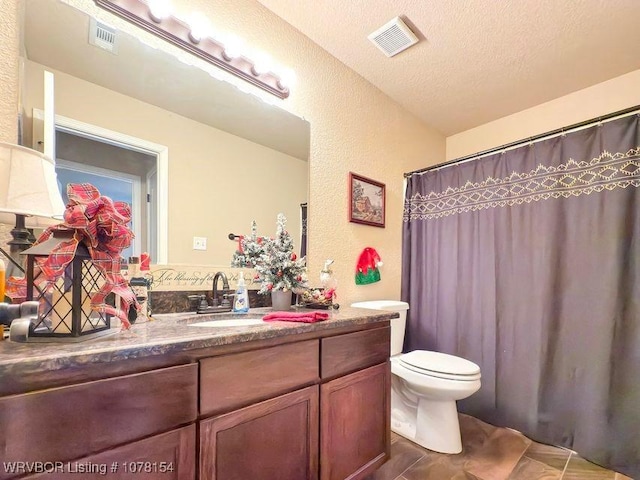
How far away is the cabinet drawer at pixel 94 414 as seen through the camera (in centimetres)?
57

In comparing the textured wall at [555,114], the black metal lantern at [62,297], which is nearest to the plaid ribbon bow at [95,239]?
the black metal lantern at [62,297]

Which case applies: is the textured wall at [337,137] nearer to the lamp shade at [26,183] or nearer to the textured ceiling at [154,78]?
the textured ceiling at [154,78]

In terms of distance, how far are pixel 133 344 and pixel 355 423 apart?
0.97m

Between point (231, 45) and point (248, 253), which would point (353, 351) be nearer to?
point (248, 253)

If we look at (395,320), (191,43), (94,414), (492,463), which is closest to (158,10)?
(191,43)

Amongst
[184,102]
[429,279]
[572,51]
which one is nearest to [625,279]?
[429,279]

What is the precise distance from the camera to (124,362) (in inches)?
27.1

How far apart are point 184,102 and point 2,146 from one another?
77cm

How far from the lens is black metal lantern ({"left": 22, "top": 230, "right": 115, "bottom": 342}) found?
74 centimetres

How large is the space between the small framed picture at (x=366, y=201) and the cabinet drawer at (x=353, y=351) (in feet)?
2.77

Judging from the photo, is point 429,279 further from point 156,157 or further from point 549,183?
point 156,157

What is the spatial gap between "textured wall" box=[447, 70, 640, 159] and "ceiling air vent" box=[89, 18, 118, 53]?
8.93 ft

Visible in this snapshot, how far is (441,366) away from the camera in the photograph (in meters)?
1.66

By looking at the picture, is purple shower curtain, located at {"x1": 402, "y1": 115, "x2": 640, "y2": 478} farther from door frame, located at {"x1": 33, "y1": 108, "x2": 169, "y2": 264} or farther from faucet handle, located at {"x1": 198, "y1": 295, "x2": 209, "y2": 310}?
door frame, located at {"x1": 33, "y1": 108, "x2": 169, "y2": 264}
